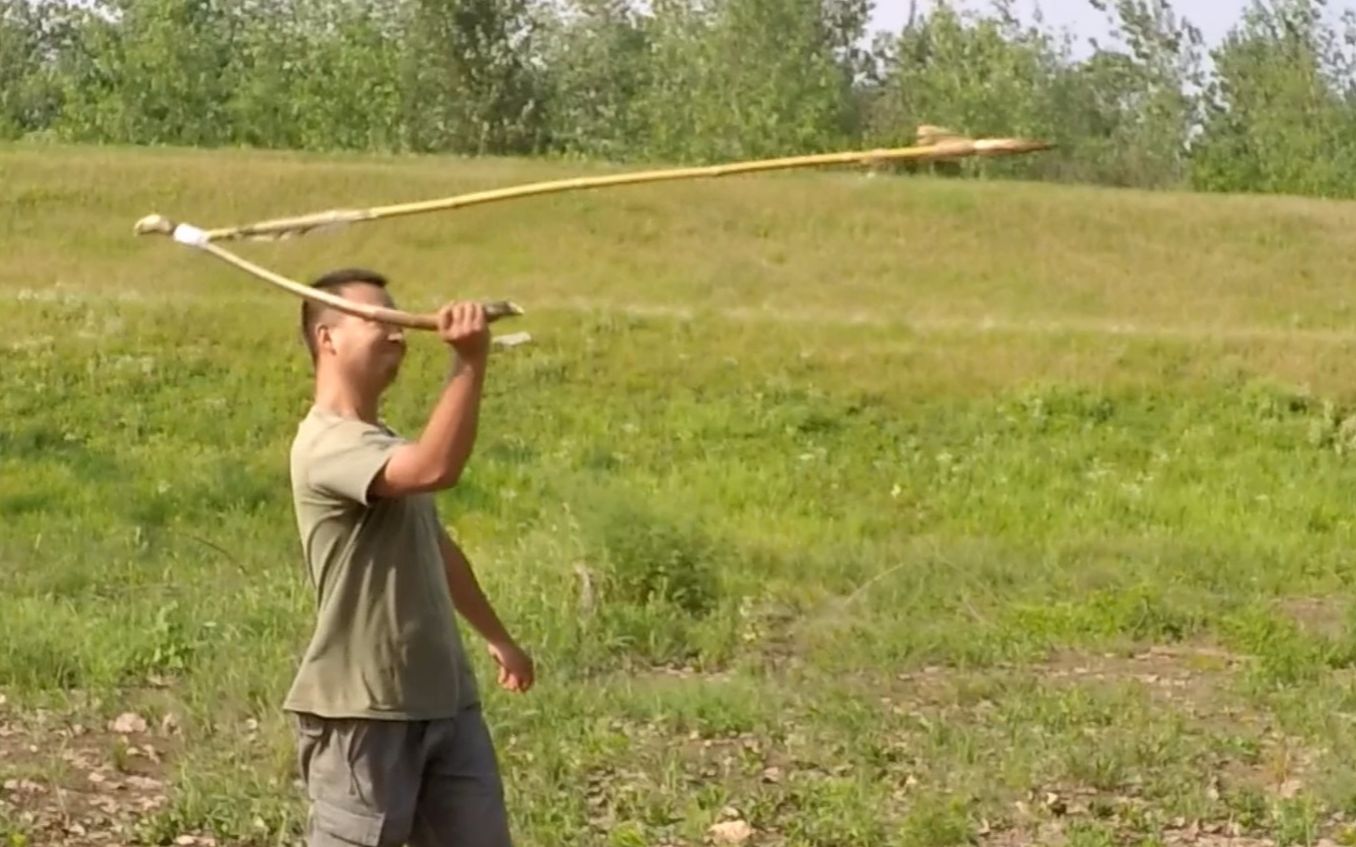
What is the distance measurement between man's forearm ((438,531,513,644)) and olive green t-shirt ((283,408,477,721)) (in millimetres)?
184

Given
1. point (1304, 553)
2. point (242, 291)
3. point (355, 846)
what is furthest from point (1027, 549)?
point (242, 291)

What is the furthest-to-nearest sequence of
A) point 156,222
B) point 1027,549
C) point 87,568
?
point 1027,549, point 87,568, point 156,222

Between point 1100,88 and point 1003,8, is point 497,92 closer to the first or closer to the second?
point 1003,8

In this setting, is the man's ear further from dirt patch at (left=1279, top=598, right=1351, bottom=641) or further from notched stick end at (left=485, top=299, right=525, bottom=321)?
dirt patch at (left=1279, top=598, right=1351, bottom=641)

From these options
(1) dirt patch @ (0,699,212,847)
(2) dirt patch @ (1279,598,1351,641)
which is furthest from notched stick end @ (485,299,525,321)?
(2) dirt patch @ (1279,598,1351,641)

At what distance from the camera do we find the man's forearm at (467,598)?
349 centimetres

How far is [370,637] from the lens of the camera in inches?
128

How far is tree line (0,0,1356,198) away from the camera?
1200 inches

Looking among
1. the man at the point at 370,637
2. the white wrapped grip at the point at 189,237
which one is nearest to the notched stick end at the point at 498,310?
the man at the point at 370,637

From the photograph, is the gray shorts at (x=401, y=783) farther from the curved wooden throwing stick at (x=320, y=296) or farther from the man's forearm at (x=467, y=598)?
the curved wooden throwing stick at (x=320, y=296)

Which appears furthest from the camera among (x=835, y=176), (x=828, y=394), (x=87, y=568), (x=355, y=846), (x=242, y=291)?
(x=835, y=176)

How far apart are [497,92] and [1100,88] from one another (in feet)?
38.9

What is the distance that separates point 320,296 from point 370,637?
600 millimetres

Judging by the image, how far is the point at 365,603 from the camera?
3.25m
